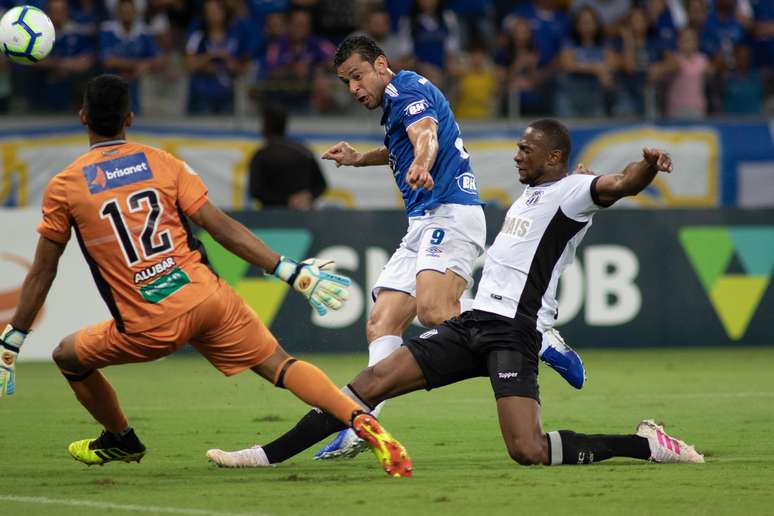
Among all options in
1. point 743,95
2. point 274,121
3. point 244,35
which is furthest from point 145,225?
point 743,95

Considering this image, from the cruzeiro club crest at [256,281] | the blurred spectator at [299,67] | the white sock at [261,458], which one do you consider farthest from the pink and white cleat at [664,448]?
the blurred spectator at [299,67]

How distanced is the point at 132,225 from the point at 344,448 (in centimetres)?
196

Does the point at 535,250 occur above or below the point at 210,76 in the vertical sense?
below

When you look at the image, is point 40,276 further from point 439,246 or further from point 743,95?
point 743,95

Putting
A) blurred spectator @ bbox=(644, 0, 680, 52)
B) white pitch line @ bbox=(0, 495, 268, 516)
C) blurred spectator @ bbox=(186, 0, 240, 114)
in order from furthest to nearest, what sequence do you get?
1. blurred spectator @ bbox=(644, 0, 680, 52)
2. blurred spectator @ bbox=(186, 0, 240, 114)
3. white pitch line @ bbox=(0, 495, 268, 516)

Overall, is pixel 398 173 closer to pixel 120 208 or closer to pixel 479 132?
pixel 120 208

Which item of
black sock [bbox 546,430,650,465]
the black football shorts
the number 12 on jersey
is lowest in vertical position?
black sock [bbox 546,430,650,465]

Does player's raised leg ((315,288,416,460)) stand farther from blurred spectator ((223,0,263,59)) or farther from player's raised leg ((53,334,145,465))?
blurred spectator ((223,0,263,59))

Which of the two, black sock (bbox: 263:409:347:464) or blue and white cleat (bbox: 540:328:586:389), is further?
blue and white cleat (bbox: 540:328:586:389)

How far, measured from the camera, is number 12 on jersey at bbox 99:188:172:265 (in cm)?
665

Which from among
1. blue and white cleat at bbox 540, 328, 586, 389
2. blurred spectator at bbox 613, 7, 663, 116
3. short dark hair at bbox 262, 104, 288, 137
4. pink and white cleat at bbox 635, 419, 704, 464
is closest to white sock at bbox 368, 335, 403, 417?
blue and white cleat at bbox 540, 328, 586, 389

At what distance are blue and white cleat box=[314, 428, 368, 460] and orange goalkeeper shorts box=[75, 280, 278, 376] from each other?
43.2 inches

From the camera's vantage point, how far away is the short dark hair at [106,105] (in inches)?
265

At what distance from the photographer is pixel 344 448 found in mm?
7777
